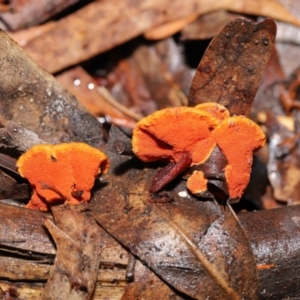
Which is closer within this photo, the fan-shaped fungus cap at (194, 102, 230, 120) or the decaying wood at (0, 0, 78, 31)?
the fan-shaped fungus cap at (194, 102, 230, 120)

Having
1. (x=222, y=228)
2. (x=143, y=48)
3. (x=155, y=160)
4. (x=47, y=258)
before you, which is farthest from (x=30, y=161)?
(x=143, y=48)

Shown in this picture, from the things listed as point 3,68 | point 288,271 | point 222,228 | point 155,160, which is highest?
point 3,68

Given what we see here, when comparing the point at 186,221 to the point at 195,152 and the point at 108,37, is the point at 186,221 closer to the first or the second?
the point at 195,152

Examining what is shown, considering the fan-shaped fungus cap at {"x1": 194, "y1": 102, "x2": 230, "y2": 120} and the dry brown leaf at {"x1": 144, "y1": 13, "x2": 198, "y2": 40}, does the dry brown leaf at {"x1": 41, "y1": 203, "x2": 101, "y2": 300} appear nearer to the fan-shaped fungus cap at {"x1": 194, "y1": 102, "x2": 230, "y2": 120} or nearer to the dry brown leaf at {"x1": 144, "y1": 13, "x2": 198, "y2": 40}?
the fan-shaped fungus cap at {"x1": 194, "y1": 102, "x2": 230, "y2": 120}

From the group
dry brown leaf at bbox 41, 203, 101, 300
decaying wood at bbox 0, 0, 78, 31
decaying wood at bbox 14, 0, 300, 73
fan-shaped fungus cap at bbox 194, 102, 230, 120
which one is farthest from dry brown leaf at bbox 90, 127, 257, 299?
decaying wood at bbox 0, 0, 78, 31

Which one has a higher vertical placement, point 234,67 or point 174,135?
point 234,67

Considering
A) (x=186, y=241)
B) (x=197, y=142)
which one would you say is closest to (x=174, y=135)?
(x=197, y=142)

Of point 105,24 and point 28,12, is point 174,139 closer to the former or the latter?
point 105,24
